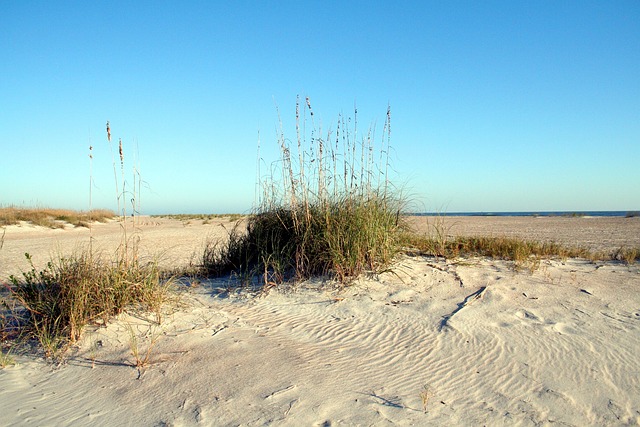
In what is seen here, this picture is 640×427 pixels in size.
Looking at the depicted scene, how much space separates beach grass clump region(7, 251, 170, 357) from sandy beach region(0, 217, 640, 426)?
16 centimetres

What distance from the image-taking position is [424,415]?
2.66 m

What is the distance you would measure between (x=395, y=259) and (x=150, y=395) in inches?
132

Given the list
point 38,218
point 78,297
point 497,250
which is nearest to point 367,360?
point 78,297

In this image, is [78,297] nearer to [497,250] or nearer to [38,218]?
[497,250]

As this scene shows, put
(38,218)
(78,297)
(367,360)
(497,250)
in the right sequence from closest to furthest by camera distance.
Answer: (367,360) → (78,297) → (497,250) → (38,218)

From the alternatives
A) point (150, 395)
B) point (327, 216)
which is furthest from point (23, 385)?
point (327, 216)

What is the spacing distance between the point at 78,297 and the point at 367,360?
2559 millimetres

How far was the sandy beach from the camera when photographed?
2.74m

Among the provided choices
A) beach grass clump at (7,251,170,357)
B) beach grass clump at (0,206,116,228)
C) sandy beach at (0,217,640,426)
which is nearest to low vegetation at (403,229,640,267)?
sandy beach at (0,217,640,426)

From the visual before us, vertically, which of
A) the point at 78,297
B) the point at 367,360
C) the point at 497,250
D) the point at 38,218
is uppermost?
the point at 38,218

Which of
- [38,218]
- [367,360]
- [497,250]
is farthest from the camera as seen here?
[38,218]

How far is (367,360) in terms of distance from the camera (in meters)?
3.45

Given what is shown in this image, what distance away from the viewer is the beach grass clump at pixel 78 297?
3.82 meters

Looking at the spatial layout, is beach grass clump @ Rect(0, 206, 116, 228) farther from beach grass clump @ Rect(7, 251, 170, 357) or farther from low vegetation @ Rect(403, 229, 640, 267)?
low vegetation @ Rect(403, 229, 640, 267)
